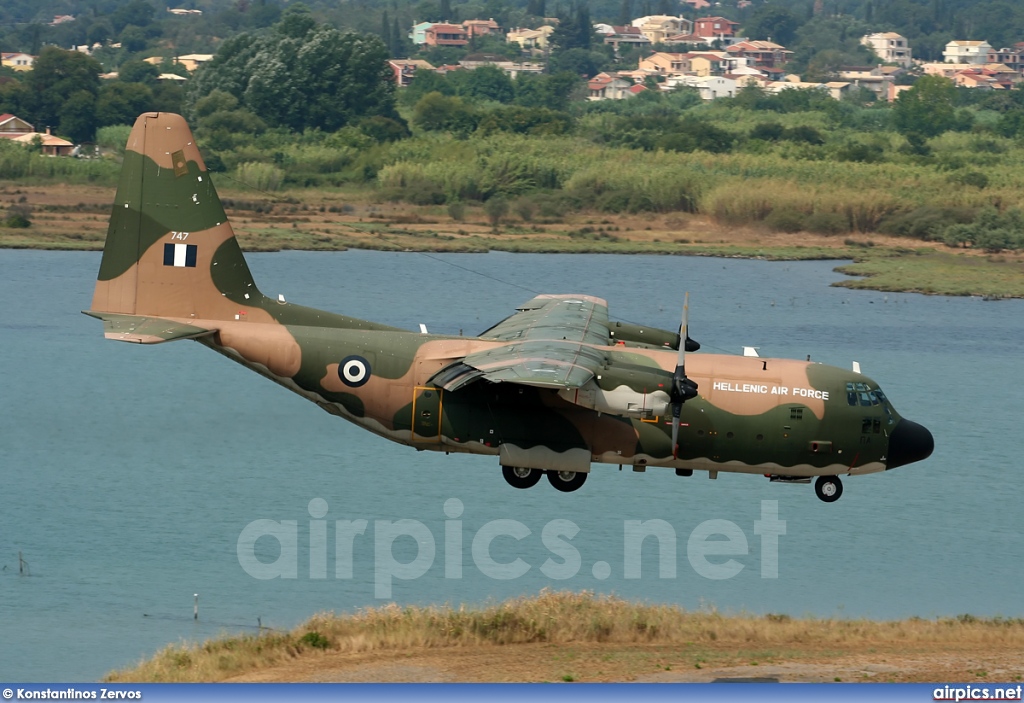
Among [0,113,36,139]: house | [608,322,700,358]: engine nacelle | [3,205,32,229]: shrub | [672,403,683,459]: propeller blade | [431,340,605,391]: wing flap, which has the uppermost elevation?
[0,113,36,139]: house

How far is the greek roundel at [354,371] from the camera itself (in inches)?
1919

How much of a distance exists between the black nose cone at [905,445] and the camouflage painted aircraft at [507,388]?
0.16 ft

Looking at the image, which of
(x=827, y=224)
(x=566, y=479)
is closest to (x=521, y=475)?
(x=566, y=479)

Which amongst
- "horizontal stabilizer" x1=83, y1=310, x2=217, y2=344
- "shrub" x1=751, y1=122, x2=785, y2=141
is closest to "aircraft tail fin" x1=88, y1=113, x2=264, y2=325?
"horizontal stabilizer" x1=83, y1=310, x2=217, y2=344

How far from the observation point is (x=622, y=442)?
1902 inches

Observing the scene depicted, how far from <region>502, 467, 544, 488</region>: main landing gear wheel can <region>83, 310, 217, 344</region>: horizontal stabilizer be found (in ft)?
33.4

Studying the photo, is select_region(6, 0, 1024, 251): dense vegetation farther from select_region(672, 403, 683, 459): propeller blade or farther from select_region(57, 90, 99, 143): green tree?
select_region(672, 403, 683, 459): propeller blade

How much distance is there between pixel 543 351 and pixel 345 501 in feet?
89.3

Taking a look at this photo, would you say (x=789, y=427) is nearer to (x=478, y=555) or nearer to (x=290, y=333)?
(x=290, y=333)

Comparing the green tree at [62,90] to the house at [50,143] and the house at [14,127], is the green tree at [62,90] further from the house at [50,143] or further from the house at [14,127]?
the house at [50,143]

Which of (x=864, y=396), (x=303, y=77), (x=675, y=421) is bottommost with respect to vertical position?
(x=675, y=421)

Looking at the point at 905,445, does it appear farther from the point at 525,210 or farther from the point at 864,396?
the point at 525,210

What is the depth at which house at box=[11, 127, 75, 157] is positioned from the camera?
518ft

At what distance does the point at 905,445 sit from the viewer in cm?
4950
